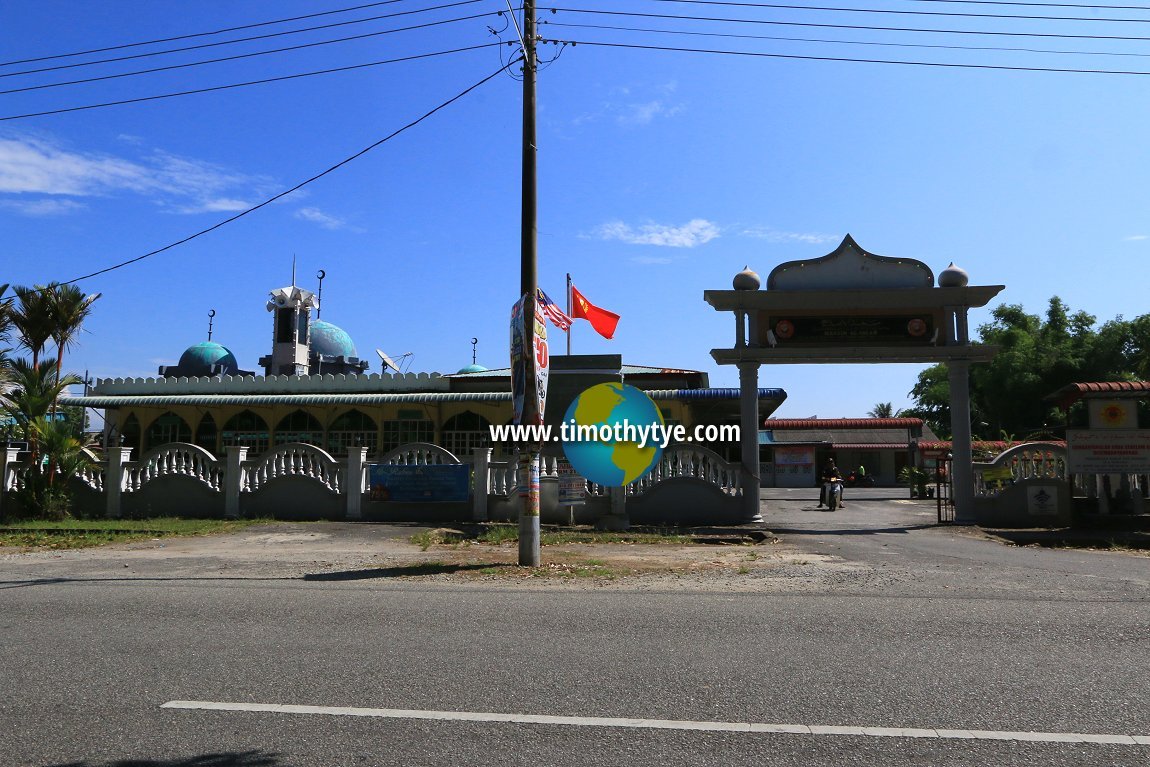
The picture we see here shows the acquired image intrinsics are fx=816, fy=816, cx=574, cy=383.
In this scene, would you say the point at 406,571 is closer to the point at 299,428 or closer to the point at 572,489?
the point at 572,489

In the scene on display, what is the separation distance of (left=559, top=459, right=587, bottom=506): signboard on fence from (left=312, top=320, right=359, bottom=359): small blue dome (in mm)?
29206

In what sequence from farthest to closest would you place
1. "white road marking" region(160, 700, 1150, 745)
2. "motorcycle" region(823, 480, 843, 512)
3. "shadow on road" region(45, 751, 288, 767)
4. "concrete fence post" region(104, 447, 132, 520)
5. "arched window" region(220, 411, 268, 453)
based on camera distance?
"arched window" region(220, 411, 268, 453) → "motorcycle" region(823, 480, 843, 512) → "concrete fence post" region(104, 447, 132, 520) → "white road marking" region(160, 700, 1150, 745) → "shadow on road" region(45, 751, 288, 767)

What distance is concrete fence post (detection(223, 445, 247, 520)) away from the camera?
17844 mm

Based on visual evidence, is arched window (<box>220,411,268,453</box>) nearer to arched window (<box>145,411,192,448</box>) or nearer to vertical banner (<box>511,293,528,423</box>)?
arched window (<box>145,411,192,448</box>)

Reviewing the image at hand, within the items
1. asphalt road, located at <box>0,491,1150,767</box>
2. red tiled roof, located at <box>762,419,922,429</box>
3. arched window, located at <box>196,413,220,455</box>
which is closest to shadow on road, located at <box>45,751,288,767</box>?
asphalt road, located at <box>0,491,1150,767</box>

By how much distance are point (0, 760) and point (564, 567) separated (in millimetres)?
7669

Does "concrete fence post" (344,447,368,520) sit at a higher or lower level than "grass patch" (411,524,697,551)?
higher

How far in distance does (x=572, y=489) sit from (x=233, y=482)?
7.74 meters

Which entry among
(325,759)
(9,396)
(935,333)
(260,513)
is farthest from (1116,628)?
(9,396)

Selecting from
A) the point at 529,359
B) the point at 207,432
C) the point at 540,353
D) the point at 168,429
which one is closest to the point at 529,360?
the point at 529,359

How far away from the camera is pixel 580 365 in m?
26.5

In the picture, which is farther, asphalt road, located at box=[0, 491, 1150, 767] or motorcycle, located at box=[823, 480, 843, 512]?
motorcycle, located at box=[823, 480, 843, 512]

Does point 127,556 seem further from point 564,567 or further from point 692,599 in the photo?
point 692,599

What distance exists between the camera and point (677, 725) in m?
4.38
